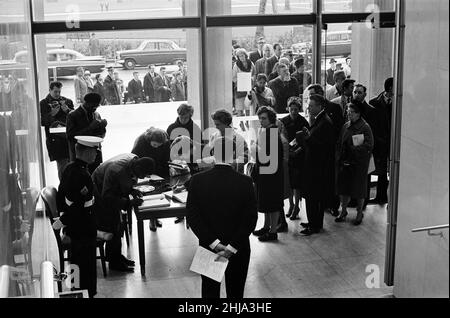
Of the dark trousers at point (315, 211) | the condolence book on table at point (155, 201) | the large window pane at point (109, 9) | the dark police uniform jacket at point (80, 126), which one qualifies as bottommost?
the dark trousers at point (315, 211)

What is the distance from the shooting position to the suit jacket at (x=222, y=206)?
4.65 m

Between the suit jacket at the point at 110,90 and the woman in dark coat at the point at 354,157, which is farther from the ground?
the suit jacket at the point at 110,90

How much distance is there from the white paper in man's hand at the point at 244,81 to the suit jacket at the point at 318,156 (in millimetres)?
1904

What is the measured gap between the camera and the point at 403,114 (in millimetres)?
5086

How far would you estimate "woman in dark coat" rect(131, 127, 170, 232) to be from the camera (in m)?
6.80

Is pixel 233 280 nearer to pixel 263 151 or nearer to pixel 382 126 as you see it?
pixel 263 151

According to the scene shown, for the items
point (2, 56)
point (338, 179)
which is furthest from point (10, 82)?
point (338, 179)

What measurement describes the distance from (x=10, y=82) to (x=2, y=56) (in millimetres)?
421

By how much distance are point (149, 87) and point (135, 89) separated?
0.63 feet

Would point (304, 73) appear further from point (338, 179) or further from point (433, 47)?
point (433, 47)

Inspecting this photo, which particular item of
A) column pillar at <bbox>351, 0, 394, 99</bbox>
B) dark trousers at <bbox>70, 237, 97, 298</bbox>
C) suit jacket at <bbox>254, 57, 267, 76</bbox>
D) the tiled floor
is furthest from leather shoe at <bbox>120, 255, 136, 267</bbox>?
column pillar at <bbox>351, 0, 394, 99</bbox>

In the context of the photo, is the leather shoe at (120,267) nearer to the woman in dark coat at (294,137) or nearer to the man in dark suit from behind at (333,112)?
the woman in dark coat at (294,137)

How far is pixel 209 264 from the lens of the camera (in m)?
4.70

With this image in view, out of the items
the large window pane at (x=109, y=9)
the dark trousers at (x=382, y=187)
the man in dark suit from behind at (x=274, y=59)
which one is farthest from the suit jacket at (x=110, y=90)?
the dark trousers at (x=382, y=187)
